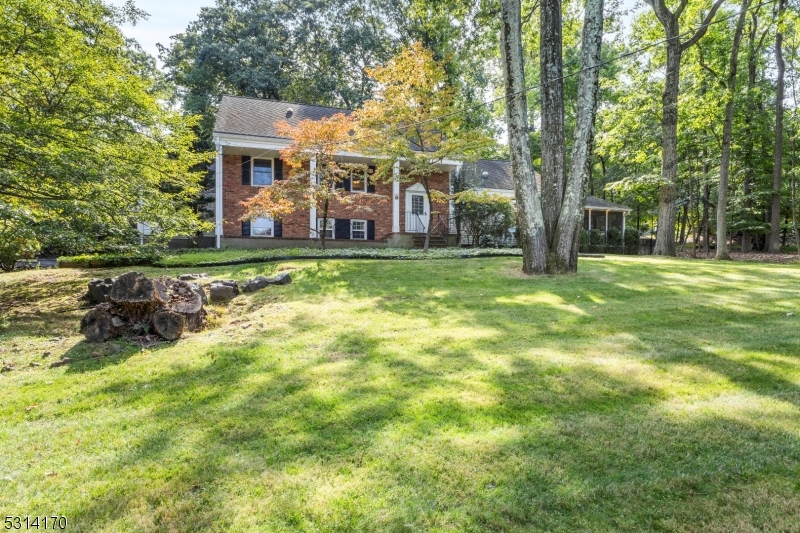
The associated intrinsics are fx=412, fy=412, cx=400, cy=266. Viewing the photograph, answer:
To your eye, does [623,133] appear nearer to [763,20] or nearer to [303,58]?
[763,20]

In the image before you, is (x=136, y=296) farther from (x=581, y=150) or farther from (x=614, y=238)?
(x=614, y=238)

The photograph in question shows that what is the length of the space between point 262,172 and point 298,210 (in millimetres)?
2383

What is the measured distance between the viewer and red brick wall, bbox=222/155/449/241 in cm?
1816

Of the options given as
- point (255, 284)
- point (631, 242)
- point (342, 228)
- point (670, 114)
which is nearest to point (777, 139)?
point (631, 242)

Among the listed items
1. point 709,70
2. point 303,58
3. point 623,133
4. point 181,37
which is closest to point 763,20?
point 709,70

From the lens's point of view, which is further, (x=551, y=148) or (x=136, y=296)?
(x=551, y=148)

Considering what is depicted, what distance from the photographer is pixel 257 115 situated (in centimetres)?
1906

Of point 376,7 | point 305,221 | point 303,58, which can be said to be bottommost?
point 305,221

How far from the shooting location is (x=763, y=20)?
1691 centimetres

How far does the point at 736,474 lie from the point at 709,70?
20415 millimetres

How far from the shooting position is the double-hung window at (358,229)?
2019 cm

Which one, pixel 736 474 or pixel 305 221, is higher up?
pixel 305 221

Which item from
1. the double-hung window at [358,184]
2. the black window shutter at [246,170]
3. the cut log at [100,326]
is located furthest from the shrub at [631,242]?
the cut log at [100,326]

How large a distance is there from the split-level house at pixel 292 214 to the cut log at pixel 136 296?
11.5 metres
